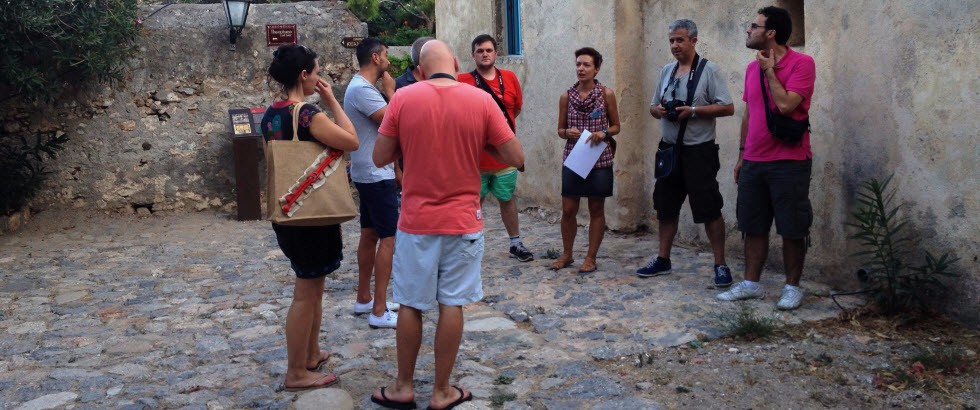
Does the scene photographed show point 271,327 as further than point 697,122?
No

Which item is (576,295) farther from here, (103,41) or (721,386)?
(103,41)

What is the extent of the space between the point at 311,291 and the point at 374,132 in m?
1.46

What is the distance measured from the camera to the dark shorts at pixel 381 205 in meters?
5.25

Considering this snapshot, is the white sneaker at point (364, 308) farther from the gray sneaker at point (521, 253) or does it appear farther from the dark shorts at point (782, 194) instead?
the dark shorts at point (782, 194)

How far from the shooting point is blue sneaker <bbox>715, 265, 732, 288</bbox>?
233 inches

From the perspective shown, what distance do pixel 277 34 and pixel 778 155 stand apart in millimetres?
7156

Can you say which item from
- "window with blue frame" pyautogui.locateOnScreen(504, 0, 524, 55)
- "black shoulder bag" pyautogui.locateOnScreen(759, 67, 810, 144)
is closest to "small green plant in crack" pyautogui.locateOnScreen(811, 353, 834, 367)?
"black shoulder bag" pyautogui.locateOnScreen(759, 67, 810, 144)

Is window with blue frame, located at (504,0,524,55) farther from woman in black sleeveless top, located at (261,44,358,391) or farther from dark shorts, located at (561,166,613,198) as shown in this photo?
woman in black sleeveless top, located at (261,44,358,391)

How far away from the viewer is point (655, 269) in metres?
6.38

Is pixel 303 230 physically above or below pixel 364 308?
above

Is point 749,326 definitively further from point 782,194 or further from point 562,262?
point 562,262

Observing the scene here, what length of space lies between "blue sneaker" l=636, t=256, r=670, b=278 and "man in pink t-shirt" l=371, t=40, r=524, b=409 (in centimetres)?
273

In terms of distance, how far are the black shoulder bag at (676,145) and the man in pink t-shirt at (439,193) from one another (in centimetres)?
243

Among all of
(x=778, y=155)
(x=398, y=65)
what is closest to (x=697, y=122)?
(x=778, y=155)
